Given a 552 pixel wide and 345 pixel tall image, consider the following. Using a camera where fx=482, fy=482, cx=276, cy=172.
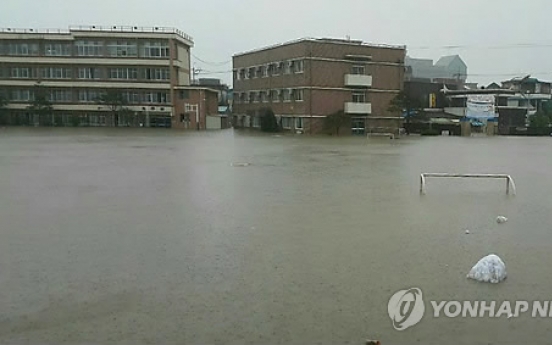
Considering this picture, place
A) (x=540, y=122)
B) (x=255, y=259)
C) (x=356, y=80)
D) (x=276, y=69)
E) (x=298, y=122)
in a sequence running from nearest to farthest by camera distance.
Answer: (x=255, y=259), (x=356, y=80), (x=298, y=122), (x=276, y=69), (x=540, y=122)

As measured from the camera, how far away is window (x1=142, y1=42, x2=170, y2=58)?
50263 mm

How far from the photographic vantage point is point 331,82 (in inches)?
1667

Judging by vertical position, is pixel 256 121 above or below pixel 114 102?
below

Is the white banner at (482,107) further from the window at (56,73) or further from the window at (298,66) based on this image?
the window at (56,73)

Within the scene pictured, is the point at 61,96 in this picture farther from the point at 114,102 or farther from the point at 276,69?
the point at 276,69


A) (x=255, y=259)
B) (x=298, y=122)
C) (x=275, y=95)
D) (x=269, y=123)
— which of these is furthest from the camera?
(x=275, y=95)

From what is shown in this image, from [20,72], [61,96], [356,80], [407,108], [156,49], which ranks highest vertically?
[156,49]

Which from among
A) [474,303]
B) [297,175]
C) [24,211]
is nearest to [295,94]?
[297,175]

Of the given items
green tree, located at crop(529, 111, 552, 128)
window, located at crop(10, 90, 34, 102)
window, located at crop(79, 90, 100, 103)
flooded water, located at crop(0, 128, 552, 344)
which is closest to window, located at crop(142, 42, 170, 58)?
window, located at crop(79, 90, 100, 103)

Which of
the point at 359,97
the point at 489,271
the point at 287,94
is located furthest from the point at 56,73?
the point at 489,271

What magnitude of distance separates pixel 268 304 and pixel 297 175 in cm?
914

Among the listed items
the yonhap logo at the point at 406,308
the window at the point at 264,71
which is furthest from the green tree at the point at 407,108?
the yonhap logo at the point at 406,308

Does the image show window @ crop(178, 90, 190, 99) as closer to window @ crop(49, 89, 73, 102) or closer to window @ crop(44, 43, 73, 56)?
window @ crop(49, 89, 73, 102)

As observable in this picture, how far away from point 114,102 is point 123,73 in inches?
141
